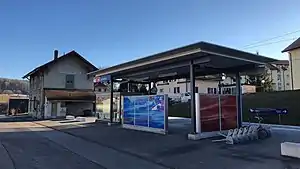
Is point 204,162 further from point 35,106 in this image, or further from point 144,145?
point 35,106

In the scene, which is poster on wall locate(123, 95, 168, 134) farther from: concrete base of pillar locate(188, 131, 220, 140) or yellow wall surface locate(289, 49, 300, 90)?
yellow wall surface locate(289, 49, 300, 90)

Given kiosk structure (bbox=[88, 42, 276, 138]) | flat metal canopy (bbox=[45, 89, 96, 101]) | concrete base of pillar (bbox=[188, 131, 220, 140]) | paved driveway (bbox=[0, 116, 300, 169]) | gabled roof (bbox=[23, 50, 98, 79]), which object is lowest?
paved driveway (bbox=[0, 116, 300, 169])

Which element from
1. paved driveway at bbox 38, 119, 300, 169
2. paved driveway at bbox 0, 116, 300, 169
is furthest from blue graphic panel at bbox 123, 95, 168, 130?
paved driveway at bbox 0, 116, 300, 169

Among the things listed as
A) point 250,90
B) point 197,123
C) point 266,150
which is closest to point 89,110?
point 250,90

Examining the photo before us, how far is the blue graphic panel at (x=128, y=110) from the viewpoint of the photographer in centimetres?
1919

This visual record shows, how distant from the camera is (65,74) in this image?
4178 cm

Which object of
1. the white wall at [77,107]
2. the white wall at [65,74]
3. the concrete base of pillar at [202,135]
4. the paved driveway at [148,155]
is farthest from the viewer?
the white wall at [65,74]

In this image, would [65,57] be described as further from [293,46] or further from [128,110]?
[293,46]

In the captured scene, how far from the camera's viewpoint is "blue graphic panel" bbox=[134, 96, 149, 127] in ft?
57.8

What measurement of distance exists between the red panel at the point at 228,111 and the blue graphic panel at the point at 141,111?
464 centimetres

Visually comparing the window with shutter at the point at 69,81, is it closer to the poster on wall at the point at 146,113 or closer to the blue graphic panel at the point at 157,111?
the poster on wall at the point at 146,113

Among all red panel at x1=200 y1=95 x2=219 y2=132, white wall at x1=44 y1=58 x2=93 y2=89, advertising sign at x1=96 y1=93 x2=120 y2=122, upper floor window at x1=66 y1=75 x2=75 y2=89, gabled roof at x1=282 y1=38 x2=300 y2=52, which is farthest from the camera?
upper floor window at x1=66 y1=75 x2=75 y2=89

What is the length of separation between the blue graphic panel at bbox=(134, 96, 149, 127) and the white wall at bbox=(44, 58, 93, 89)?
25.2 meters

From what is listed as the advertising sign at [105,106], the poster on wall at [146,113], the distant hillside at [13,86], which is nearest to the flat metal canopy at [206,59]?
the poster on wall at [146,113]
